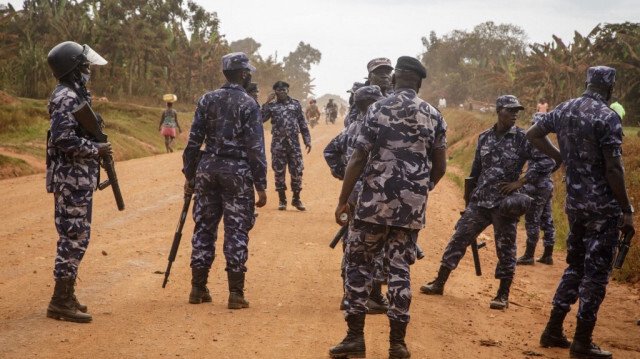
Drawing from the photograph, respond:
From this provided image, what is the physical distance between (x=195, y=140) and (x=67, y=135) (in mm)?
1234

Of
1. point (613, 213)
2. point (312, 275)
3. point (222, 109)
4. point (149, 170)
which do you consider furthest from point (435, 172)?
point (149, 170)

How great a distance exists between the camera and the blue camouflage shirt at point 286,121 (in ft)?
39.8

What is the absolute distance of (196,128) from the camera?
20.4 feet

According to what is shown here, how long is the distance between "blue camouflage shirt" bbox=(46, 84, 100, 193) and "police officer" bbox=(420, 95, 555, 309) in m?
3.99

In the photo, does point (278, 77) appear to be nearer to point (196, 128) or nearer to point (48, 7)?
point (48, 7)

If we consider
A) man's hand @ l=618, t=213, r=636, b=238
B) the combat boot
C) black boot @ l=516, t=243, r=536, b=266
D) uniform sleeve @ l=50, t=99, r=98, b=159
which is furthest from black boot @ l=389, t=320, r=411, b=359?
the combat boot

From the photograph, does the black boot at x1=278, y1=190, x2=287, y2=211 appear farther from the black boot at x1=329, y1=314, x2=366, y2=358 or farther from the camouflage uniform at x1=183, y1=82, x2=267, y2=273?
the black boot at x1=329, y1=314, x2=366, y2=358

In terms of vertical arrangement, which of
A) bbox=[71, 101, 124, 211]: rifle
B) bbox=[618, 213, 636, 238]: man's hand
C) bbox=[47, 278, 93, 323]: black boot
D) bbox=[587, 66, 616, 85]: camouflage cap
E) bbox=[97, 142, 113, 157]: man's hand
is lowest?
bbox=[47, 278, 93, 323]: black boot

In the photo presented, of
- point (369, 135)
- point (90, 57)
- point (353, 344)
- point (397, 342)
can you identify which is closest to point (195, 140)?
point (90, 57)

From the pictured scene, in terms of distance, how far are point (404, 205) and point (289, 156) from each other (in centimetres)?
739

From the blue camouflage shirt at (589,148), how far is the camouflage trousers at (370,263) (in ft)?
5.19

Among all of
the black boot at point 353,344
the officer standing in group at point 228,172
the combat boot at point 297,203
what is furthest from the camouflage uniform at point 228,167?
the combat boot at point 297,203

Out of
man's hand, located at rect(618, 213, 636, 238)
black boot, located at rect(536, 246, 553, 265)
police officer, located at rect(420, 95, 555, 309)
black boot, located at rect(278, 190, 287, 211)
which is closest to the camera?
man's hand, located at rect(618, 213, 636, 238)

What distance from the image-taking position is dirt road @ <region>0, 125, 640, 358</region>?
5.19 m
